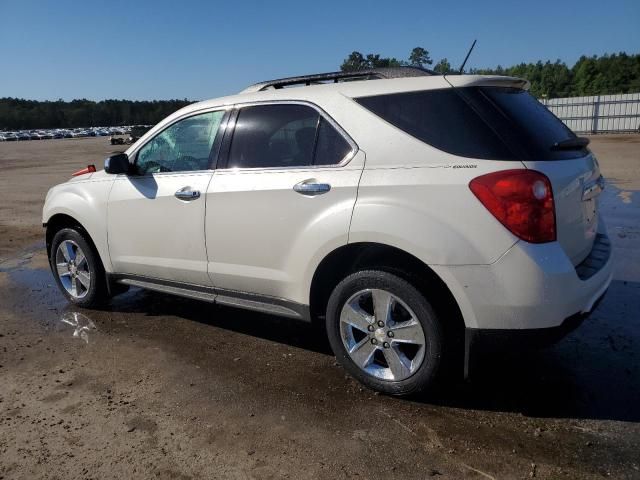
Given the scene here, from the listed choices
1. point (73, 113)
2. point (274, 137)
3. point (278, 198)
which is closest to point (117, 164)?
point (274, 137)

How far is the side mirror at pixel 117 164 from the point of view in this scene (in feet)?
14.8

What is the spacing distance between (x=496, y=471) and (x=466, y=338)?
2.28 feet

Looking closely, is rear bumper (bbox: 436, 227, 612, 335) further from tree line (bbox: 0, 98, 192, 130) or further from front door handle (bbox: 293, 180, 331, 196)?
tree line (bbox: 0, 98, 192, 130)

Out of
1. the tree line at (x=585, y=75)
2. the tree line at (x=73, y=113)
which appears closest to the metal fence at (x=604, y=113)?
the tree line at (x=585, y=75)

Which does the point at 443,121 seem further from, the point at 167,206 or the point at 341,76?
the point at 167,206

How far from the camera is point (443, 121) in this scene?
3.12 meters

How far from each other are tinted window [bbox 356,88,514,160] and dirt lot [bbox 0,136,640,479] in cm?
151

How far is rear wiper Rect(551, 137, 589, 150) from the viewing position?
313 centimetres

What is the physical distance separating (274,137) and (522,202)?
1773 millimetres

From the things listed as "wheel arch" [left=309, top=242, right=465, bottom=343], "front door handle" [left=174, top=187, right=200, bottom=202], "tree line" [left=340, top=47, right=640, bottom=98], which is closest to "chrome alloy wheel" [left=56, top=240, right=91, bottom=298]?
"front door handle" [left=174, top=187, right=200, bottom=202]

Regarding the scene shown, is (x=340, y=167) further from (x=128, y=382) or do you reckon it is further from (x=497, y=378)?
(x=128, y=382)

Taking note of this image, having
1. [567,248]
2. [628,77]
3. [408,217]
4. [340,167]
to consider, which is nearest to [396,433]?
[408,217]

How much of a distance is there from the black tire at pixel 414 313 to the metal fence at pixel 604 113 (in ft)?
107

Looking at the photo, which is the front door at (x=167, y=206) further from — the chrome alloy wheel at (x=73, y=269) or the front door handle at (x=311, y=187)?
the front door handle at (x=311, y=187)
